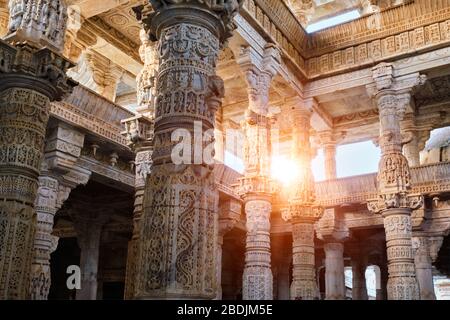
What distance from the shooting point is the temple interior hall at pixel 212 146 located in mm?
3678

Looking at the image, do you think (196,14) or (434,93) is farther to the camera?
(434,93)

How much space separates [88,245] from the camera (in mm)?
11430

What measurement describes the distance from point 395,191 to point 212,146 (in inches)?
299

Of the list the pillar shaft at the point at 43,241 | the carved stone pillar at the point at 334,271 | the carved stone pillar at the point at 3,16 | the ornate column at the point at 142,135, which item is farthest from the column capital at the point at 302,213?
the carved stone pillar at the point at 3,16

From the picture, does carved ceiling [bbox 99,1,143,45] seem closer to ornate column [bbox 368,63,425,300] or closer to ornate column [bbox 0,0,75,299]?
ornate column [bbox 368,63,425,300]

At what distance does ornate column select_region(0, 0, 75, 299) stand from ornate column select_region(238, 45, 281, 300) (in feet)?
16.8

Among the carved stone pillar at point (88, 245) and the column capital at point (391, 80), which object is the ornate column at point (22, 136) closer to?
the carved stone pillar at point (88, 245)

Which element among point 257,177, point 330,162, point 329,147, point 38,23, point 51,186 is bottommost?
point 51,186

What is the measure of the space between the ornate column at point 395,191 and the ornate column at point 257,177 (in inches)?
95.1

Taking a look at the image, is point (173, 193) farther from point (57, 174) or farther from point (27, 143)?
point (57, 174)

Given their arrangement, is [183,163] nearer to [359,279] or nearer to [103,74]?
[103,74]

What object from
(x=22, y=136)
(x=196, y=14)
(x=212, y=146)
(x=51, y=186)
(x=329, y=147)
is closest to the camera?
(x=212, y=146)

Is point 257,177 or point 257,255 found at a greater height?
point 257,177

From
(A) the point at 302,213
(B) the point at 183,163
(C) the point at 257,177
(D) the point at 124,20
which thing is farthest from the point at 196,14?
(D) the point at 124,20
